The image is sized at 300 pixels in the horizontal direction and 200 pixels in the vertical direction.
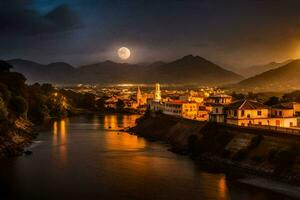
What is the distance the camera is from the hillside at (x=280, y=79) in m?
125

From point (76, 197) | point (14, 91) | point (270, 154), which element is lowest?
point (76, 197)

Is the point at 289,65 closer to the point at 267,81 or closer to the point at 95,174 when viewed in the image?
the point at 267,81

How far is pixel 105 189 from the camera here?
2267 centimetres

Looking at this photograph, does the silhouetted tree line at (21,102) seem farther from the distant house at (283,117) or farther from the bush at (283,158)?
the bush at (283,158)

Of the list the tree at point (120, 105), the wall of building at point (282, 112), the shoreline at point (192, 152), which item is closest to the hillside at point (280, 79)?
the tree at point (120, 105)

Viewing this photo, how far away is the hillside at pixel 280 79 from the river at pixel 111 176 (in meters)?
92.7

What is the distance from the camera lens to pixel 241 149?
93.9 ft

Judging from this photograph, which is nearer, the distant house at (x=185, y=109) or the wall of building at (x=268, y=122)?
the wall of building at (x=268, y=122)

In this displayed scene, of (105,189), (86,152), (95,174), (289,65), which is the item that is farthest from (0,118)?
(289,65)

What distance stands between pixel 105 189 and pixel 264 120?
17039mm

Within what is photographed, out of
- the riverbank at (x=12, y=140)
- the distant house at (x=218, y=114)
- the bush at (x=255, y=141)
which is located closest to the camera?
the bush at (x=255, y=141)

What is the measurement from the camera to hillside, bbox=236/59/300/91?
125 meters

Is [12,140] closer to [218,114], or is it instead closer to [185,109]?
[218,114]

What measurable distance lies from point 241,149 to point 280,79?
114825 millimetres
